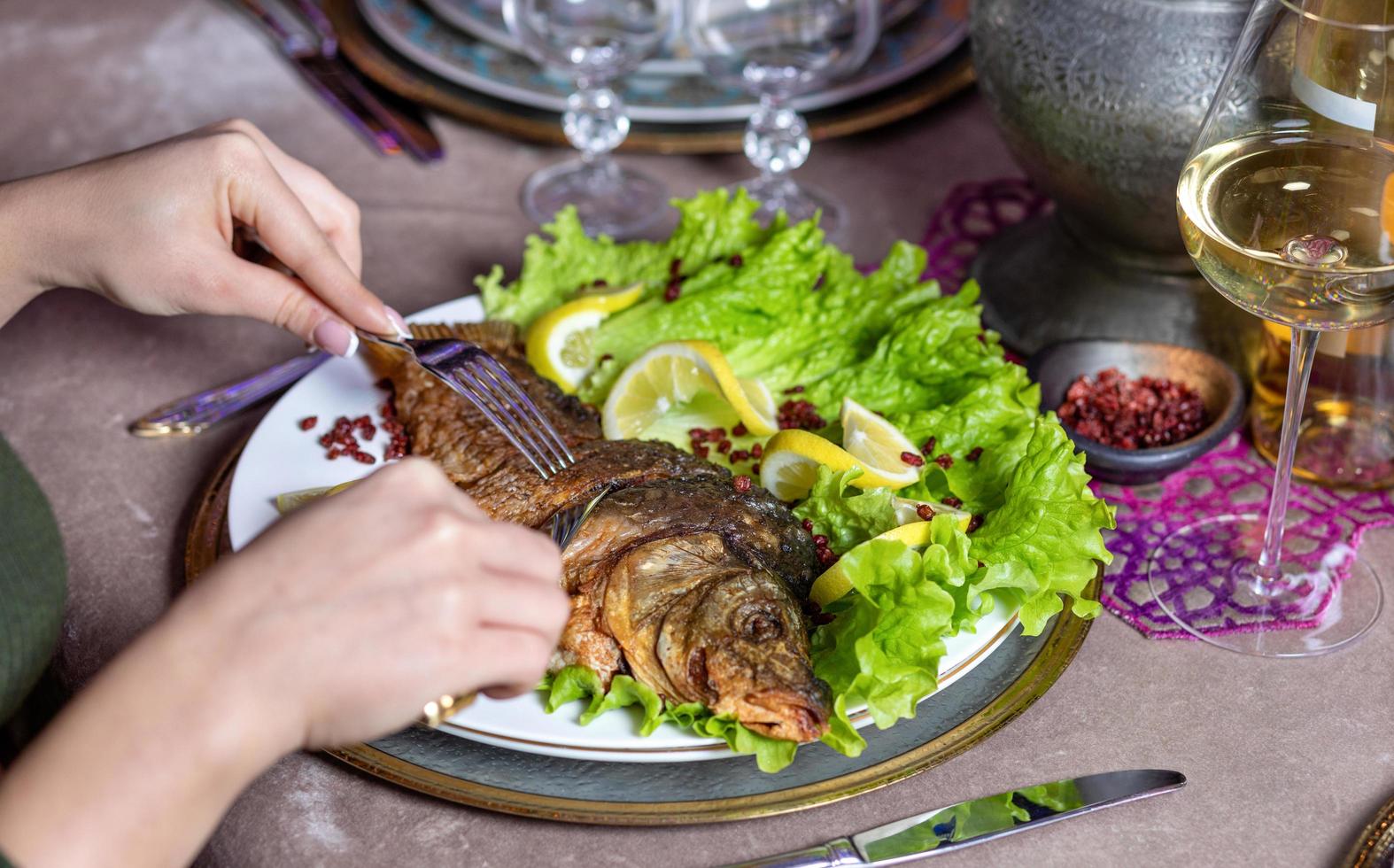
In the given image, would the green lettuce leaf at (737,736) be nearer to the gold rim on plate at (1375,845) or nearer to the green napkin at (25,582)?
the gold rim on plate at (1375,845)

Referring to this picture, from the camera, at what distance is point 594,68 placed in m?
2.73

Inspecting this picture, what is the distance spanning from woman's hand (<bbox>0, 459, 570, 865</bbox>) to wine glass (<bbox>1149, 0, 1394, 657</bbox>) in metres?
0.95

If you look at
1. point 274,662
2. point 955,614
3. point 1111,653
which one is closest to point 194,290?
point 274,662

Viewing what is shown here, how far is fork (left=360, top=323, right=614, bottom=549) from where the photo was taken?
1889mm

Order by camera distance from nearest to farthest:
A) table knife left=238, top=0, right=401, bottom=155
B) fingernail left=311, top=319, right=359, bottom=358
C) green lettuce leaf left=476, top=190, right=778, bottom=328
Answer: fingernail left=311, top=319, right=359, bottom=358 → green lettuce leaf left=476, top=190, right=778, bottom=328 → table knife left=238, top=0, right=401, bottom=155

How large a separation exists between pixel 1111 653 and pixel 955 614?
0.29 meters

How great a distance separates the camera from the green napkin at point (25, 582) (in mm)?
1501

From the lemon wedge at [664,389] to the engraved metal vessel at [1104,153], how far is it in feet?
2.00

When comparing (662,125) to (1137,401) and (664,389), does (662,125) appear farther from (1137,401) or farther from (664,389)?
(1137,401)

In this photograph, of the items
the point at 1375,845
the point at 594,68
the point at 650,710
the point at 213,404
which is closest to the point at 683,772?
the point at 650,710

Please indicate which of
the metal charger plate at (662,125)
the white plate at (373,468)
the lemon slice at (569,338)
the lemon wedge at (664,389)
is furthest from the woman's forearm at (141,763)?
the metal charger plate at (662,125)

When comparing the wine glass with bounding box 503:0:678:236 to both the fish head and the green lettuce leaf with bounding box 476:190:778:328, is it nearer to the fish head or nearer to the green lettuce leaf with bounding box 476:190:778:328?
the green lettuce leaf with bounding box 476:190:778:328

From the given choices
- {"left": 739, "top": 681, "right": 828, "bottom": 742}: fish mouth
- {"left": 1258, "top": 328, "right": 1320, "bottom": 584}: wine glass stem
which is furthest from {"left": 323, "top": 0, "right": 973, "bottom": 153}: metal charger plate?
{"left": 739, "top": 681, "right": 828, "bottom": 742}: fish mouth

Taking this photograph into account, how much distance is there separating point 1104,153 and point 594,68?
3.65ft
